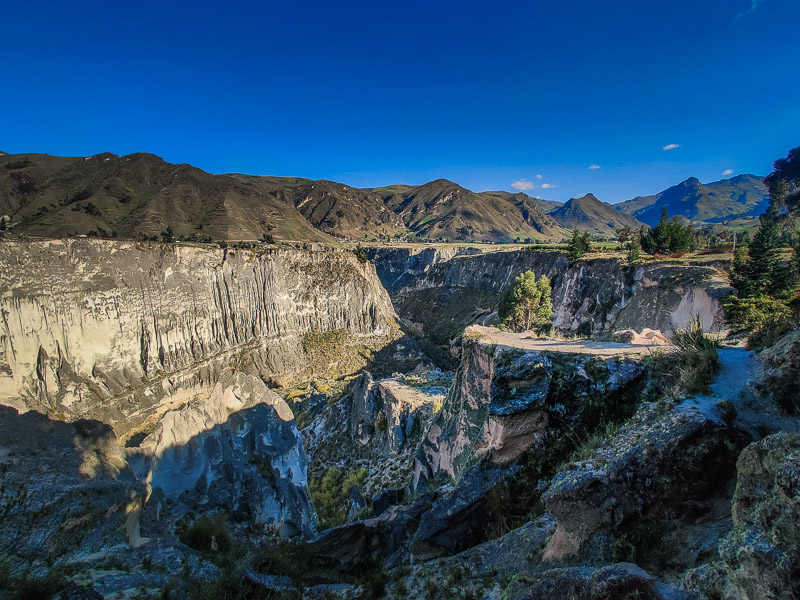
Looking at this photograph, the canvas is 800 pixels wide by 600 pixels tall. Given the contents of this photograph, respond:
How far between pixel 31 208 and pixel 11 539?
153 metres

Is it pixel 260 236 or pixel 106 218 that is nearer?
pixel 106 218

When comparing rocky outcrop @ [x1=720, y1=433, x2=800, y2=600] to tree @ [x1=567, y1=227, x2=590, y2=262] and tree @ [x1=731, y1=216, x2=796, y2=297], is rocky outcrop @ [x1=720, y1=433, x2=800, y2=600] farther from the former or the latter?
A: tree @ [x1=567, y1=227, x2=590, y2=262]

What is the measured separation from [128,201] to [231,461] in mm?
146050

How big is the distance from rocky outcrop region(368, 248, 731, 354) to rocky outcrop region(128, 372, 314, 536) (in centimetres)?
1982

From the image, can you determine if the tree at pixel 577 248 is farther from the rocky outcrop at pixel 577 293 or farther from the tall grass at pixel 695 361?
the tall grass at pixel 695 361

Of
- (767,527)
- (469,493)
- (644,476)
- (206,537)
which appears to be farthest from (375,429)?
(767,527)

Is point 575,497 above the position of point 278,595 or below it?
above

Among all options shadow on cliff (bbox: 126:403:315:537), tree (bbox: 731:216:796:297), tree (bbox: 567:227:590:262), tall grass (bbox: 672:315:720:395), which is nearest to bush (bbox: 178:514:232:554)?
shadow on cliff (bbox: 126:403:315:537)

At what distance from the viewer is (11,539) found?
6.45 m

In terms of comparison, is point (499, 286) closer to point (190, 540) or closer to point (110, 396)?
point (110, 396)

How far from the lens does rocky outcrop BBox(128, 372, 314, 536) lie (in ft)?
51.4

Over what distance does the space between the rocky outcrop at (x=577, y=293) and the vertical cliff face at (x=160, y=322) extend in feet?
79.2

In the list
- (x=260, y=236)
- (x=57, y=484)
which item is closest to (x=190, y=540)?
(x=57, y=484)

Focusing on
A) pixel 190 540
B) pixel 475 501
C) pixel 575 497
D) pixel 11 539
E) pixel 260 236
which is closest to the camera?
pixel 575 497
